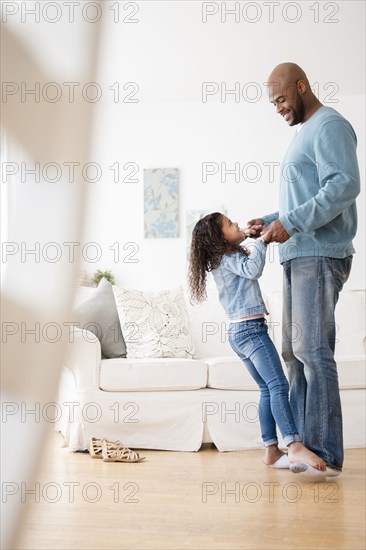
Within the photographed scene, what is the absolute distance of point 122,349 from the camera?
4.15m

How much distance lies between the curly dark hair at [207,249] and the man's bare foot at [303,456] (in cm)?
81

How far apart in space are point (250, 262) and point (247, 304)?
18 cm

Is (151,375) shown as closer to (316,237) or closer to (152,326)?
(152,326)

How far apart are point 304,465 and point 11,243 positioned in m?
2.57

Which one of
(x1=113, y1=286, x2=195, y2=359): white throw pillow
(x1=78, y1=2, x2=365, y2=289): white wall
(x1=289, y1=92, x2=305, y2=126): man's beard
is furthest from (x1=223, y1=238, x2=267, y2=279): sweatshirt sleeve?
(x1=78, y1=2, x2=365, y2=289): white wall

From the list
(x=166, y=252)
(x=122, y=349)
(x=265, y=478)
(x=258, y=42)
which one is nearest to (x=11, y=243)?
(x=265, y=478)

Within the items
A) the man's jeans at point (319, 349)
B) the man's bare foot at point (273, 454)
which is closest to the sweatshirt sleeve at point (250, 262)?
the man's jeans at point (319, 349)

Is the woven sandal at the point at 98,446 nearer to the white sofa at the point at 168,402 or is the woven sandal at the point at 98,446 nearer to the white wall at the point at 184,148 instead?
the white sofa at the point at 168,402

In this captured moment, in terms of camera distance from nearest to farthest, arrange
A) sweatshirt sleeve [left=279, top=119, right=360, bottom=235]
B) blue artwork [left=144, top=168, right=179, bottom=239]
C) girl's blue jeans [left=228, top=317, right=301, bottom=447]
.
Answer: sweatshirt sleeve [left=279, top=119, right=360, bottom=235]
girl's blue jeans [left=228, top=317, right=301, bottom=447]
blue artwork [left=144, top=168, right=179, bottom=239]

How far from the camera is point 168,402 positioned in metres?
3.81

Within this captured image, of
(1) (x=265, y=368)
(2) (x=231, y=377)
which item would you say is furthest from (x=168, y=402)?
(1) (x=265, y=368)

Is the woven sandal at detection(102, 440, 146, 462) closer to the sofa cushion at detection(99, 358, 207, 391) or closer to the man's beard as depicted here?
the sofa cushion at detection(99, 358, 207, 391)

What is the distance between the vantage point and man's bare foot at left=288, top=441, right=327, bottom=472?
106 inches

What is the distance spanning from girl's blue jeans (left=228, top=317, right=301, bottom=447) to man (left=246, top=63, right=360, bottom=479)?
99 mm
